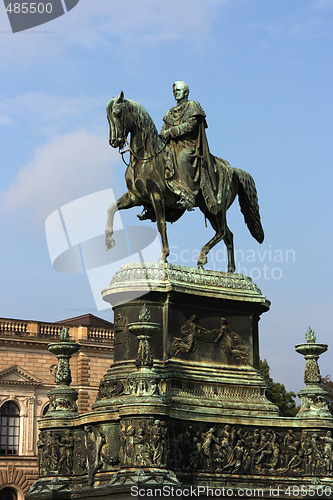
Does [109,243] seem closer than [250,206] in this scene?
Yes

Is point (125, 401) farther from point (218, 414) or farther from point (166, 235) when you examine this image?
point (166, 235)

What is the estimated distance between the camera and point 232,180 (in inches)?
773

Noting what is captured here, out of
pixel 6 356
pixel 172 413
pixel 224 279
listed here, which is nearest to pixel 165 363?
pixel 172 413

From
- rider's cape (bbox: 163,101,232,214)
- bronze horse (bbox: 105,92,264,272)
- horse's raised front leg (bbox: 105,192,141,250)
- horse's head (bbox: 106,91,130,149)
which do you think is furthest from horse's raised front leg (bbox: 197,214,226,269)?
horse's head (bbox: 106,91,130,149)

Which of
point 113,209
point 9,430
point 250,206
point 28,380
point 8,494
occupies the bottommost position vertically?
point 8,494

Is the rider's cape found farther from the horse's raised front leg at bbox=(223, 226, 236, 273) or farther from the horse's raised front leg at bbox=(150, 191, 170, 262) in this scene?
the horse's raised front leg at bbox=(150, 191, 170, 262)

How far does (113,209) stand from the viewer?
62.5ft

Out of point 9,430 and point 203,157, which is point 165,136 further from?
point 9,430

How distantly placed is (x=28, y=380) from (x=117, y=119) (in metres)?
37.3

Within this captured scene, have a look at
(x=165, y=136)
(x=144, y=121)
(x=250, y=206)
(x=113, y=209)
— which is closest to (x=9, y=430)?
(x=250, y=206)

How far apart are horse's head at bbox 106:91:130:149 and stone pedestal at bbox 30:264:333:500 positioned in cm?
220

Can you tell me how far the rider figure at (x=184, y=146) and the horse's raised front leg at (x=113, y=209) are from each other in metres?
0.80

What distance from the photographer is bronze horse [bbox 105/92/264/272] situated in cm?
1809

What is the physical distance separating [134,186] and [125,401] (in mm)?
4240
